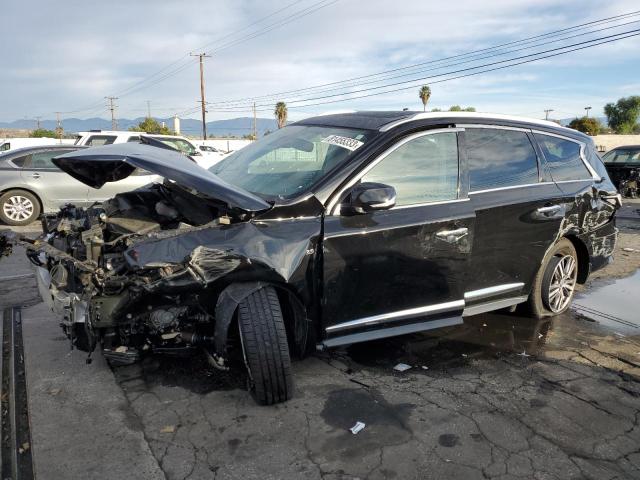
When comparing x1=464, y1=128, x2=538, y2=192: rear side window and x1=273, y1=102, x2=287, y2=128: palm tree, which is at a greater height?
x1=273, y1=102, x2=287, y2=128: palm tree

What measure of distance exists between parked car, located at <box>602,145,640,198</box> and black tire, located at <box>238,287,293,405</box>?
15977 millimetres

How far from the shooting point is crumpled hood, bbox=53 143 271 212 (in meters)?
3.09

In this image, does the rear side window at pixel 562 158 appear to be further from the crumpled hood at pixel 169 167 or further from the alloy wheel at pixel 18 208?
the alloy wheel at pixel 18 208

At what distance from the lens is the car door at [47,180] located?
31.7ft

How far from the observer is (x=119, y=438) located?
111 inches

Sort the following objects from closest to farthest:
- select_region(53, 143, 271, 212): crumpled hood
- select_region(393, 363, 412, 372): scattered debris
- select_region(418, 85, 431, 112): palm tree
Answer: select_region(53, 143, 271, 212): crumpled hood < select_region(393, 363, 412, 372): scattered debris < select_region(418, 85, 431, 112): palm tree

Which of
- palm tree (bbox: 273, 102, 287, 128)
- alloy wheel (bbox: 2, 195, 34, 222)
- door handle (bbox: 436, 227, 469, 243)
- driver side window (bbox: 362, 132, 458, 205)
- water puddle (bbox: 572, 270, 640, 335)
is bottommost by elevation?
water puddle (bbox: 572, 270, 640, 335)

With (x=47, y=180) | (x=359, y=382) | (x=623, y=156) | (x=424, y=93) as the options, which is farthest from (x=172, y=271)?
(x=424, y=93)

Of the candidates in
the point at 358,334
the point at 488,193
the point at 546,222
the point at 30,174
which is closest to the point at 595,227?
the point at 546,222

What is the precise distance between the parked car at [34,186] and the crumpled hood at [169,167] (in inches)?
236

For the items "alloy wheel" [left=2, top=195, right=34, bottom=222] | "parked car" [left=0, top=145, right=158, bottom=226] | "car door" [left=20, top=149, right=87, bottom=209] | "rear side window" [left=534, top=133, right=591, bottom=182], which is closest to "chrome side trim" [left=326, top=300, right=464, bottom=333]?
"rear side window" [left=534, top=133, right=591, bottom=182]

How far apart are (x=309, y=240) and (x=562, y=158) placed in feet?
9.32

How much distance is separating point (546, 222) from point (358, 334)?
2.03 meters

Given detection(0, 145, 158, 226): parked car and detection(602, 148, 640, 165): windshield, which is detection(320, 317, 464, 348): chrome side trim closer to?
detection(0, 145, 158, 226): parked car
